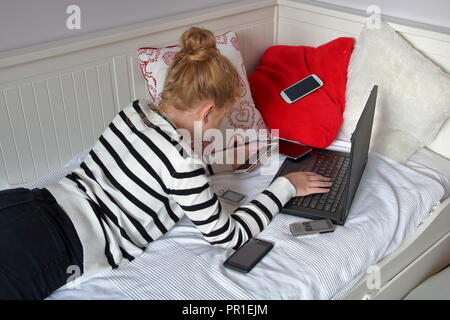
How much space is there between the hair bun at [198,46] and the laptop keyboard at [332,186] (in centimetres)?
51

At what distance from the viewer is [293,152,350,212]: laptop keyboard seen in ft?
4.86

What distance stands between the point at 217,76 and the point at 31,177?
0.81 metres

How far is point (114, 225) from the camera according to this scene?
1.27m

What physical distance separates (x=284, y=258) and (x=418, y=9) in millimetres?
1125

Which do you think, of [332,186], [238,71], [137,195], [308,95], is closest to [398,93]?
[308,95]

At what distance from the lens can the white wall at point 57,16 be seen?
1.54m

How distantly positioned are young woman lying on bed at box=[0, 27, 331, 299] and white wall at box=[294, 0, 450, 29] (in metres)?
0.92

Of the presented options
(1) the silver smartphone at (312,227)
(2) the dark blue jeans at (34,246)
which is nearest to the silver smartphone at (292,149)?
(1) the silver smartphone at (312,227)

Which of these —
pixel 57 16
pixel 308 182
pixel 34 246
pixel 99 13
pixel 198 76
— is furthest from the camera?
pixel 99 13

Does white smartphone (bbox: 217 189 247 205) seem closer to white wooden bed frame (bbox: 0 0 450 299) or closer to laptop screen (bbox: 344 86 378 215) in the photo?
laptop screen (bbox: 344 86 378 215)

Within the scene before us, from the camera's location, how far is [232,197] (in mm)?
1538

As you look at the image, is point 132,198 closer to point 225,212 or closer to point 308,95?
point 225,212

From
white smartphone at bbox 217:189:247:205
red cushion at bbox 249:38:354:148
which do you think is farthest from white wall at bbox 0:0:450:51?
white smartphone at bbox 217:189:247:205

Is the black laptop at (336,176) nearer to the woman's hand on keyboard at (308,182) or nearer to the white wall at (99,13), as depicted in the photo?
the woman's hand on keyboard at (308,182)
